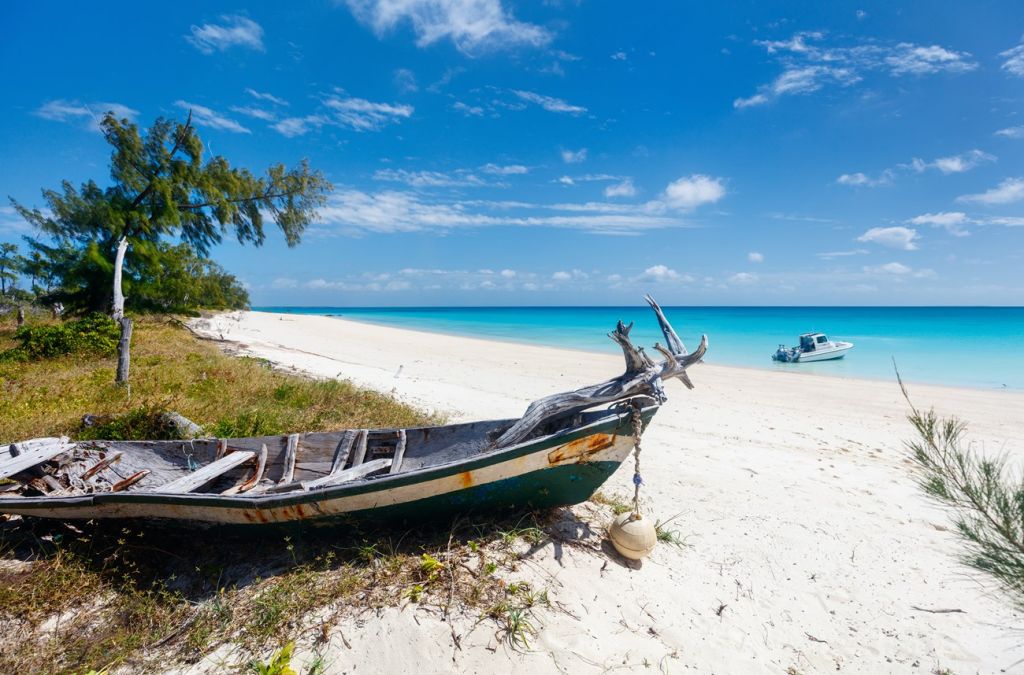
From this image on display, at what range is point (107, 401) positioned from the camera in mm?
7594

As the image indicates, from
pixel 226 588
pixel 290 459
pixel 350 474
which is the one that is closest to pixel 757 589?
pixel 350 474

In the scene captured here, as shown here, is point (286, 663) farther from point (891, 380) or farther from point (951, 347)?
point (951, 347)

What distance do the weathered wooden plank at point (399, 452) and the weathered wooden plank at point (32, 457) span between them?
3.64 m

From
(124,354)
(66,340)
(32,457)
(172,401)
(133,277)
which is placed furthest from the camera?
(133,277)

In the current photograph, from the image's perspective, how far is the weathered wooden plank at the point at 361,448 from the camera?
5402 mm

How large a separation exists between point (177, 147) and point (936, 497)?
22738mm

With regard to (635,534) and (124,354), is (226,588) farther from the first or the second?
(124,354)

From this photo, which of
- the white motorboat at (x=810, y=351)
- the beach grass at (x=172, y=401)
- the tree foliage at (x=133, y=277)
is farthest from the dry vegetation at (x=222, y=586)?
the white motorboat at (x=810, y=351)

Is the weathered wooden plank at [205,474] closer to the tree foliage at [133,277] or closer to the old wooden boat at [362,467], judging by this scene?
the old wooden boat at [362,467]

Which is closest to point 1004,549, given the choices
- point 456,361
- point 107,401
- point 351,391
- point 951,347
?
point 351,391

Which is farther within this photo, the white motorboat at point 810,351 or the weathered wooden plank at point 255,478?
the white motorboat at point 810,351

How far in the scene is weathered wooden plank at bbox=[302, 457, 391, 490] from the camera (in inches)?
180

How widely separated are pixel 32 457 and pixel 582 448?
582 cm

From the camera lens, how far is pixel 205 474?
471 cm
